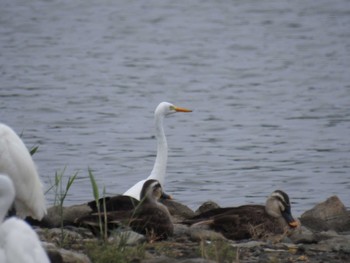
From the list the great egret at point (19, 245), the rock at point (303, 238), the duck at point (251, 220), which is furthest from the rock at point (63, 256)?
the duck at point (251, 220)

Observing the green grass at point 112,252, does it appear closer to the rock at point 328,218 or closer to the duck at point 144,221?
the duck at point 144,221

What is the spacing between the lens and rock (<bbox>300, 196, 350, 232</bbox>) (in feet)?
37.6

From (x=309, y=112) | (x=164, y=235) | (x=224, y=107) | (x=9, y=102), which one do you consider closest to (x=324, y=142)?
(x=309, y=112)

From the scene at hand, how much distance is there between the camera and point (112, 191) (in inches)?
611

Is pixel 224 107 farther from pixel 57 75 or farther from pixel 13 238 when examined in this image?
pixel 13 238

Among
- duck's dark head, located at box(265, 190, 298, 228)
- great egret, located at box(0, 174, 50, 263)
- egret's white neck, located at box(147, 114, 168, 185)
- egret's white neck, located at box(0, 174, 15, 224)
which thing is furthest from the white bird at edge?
great egret, located at box(0, 174, 50, 263)

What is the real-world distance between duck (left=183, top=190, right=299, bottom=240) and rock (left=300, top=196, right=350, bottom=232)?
70 cm

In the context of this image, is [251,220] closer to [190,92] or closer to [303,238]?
[303,238]

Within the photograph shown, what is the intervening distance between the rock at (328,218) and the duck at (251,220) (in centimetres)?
70

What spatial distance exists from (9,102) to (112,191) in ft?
29.4

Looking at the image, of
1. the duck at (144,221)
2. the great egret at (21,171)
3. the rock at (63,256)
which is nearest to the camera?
the rock at (63,256)

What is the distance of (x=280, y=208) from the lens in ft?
35.7

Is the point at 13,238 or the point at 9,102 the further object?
the point at 9,102

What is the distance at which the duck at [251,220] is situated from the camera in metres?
10.4
